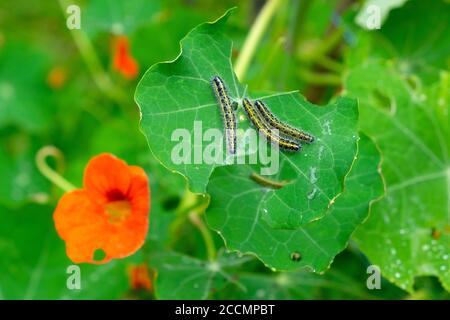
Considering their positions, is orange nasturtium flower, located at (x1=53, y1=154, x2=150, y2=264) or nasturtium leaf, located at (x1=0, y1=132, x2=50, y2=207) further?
nasturtium leaf, located at (x1=0, y1=132, x2=50, y2=207)

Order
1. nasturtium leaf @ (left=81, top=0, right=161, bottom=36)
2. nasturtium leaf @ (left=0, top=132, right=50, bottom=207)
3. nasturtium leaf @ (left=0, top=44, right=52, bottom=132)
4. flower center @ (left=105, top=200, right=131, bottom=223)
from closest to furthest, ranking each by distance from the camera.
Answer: flower center @ (left=105, top=200, right=131, bottom=223) → nasturtium leaf @ (left=81, top=0, right=161, bottom=36) → nasturtium leaf @ (left=0, top=132, right=50, bottom=207) → nasturtium leaf @ (left=0, top=44, right=52, bottom=132)

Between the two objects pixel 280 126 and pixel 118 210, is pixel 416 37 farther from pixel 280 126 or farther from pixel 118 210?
pixel 118 210

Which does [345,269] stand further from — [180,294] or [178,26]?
[178,26]

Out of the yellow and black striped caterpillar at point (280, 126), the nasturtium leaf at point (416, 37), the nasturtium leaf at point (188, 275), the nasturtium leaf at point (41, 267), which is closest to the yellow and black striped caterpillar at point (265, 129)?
the yellow and black striped caterpillar at point (280, 126)

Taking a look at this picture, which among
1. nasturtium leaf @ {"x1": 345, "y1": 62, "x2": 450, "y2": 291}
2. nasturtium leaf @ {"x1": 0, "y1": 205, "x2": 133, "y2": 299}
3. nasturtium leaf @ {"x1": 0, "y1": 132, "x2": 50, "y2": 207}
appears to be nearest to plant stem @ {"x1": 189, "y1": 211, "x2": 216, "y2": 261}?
nasturtium leaf @ {"x1": 0, "y1": 205, "x2": 133, "y2": 299}

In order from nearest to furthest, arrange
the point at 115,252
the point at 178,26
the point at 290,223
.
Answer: the point at 290,223, the point at 115,252, the point at 178,26

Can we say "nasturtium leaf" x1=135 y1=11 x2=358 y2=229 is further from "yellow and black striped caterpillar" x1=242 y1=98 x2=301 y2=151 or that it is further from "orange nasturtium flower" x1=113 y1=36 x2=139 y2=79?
"orange nasturtium flower" x1=113 y1=36 x2=139 y2=79

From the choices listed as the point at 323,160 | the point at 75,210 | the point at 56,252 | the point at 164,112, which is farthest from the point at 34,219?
the point at 323,160

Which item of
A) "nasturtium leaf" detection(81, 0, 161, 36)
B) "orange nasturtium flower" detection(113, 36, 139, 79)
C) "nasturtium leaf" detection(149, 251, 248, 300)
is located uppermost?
"nasturtium leaf" detection(81, 0, 161, 36)

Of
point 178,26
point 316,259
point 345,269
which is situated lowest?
point 316,259
